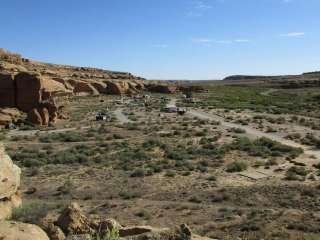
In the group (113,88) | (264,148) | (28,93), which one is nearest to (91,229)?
(264,148)

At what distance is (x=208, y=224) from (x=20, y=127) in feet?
114

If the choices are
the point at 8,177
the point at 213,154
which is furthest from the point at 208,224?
the point at 213,154

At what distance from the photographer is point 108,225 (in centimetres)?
987

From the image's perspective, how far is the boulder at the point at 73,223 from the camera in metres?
10.0

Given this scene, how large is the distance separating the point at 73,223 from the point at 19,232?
6.92 feet

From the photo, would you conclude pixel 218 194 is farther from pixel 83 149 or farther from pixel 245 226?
pixel 83 149

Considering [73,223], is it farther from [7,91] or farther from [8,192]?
[7,91]

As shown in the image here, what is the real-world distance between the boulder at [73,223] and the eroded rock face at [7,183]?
4.90 ft

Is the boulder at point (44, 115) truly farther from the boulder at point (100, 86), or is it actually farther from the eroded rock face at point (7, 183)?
the boulder at point (100, 86)

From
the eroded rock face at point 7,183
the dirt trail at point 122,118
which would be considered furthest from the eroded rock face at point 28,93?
the eroded rock face at point 7,183

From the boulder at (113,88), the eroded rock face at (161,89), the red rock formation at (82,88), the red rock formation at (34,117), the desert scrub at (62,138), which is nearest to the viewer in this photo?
the desert scrub at (62,138)

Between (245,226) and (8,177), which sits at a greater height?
(8,177)

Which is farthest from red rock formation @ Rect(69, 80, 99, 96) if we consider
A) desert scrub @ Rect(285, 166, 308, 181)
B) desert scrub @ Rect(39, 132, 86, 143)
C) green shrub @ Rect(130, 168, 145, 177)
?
desert scrub @ Rect(285, 166, 308, 181)

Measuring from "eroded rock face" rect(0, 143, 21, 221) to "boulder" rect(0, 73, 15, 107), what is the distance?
143 feet
